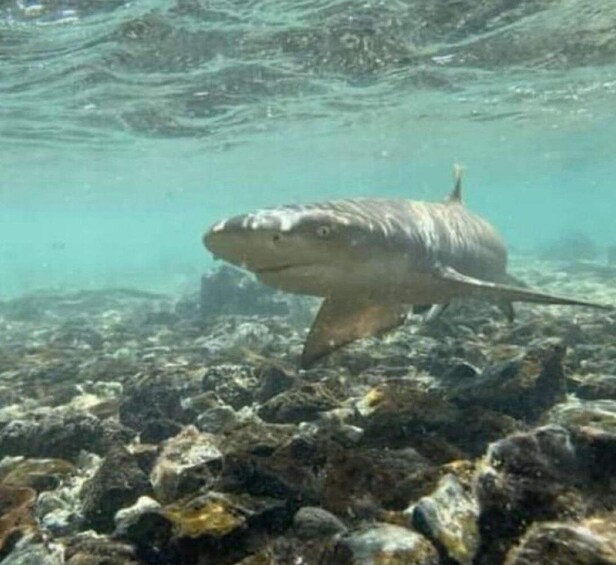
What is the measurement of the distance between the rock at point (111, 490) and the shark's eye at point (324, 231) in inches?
97.2

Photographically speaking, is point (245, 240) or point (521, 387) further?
point (521, 387)

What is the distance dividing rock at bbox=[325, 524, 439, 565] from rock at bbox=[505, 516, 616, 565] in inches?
19.0

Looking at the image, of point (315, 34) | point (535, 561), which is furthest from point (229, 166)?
point (535, 561)

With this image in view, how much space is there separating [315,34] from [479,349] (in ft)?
38.3

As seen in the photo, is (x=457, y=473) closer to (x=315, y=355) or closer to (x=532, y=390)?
(x=532, y=390)

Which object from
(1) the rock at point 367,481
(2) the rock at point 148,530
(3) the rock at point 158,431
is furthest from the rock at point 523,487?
(3) the rock at point 158,431

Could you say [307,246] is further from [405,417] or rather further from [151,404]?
[151,404]

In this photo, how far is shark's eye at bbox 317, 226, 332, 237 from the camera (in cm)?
572

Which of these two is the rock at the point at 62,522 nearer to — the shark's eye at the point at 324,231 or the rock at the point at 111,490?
the rock at the point at 111,490

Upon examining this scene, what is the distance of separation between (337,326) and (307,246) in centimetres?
228

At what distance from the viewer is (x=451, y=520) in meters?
3.83

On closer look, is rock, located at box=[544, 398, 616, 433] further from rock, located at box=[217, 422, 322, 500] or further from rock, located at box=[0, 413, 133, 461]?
rock, located at box=[0, 413, 133, 461]

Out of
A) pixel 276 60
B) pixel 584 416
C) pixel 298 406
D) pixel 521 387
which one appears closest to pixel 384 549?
pixel 584 416

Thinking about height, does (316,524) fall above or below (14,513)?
above
